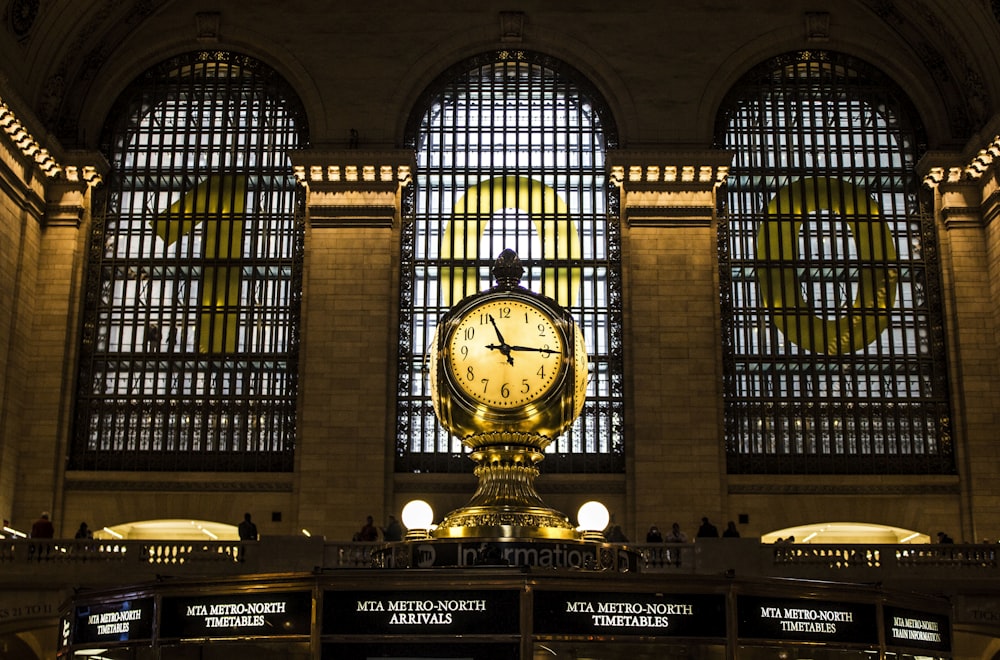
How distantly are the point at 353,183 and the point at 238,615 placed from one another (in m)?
28.4

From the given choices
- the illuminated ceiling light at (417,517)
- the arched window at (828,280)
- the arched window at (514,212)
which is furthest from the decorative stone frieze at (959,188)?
the illuminated ceiling light at (417,517)

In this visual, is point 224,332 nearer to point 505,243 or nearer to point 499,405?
point 505,243

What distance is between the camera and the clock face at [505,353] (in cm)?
397

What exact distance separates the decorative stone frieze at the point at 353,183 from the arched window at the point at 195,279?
931mm

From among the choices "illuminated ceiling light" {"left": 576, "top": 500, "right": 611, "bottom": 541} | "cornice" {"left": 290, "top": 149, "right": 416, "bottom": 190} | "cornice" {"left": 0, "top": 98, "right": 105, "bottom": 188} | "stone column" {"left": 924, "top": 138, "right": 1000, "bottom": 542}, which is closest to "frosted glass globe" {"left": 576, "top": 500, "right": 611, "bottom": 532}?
"illuminated ceiling light" {"left": 576, "top": 500, "right": 611, "bottom": 541}

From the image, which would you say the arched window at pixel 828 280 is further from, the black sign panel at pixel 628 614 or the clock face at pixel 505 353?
the black sign panel at pixel 628 614

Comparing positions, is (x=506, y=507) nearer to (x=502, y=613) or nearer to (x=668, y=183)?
(x=502, y=613)

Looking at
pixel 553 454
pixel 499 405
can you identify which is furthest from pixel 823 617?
pixel 553 454

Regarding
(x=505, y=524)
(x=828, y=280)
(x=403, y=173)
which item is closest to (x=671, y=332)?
(x=828, y=280)

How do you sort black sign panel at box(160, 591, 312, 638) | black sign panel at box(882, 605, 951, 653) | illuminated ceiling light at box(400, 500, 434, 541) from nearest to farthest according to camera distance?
black sign panel at box(160, 591, 312, 638) < black sign panel at box(882, 605, 951, 653) < illuminated ceiling light at box(400, 500, 434, 541)

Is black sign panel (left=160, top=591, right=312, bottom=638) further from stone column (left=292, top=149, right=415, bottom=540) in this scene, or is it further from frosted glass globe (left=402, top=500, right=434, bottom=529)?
stone column (left=292, top=149, right=415, bottom=540)

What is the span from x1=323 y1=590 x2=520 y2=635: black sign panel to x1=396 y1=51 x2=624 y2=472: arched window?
27.1 meters

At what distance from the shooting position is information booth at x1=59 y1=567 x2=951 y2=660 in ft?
9.75

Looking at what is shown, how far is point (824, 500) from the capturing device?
2948cm
